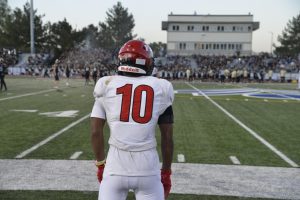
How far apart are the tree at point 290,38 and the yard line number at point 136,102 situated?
3549 inches

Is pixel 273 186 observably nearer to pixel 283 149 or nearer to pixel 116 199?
pixel 283 149

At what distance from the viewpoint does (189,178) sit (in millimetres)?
5898

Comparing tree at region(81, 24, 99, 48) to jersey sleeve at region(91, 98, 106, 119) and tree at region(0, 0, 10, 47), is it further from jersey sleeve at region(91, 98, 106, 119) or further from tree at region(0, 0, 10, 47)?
jersey sleeve at region(91, 98, 106, 119)

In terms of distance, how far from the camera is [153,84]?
9.46ft

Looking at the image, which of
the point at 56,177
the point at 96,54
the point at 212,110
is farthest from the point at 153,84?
the point at 96,54

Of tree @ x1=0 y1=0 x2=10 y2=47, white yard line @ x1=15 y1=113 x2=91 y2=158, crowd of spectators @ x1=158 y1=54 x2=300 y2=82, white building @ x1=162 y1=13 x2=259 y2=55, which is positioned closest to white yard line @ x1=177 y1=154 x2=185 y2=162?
white yard line @ x1=15 y1=113 x2=91 y2=158

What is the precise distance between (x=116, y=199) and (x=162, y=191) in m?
0.31

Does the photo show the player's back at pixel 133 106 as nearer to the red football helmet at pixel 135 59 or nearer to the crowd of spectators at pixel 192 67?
the red football helmet at pixel 135 59

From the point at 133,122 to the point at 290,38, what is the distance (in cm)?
9266

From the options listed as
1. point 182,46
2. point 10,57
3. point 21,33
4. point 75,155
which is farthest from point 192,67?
point 75,155

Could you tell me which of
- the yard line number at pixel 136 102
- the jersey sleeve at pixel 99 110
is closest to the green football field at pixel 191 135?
the jersey sleeve at pixel 99 110

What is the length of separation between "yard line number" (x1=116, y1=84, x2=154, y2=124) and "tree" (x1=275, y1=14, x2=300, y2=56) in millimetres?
90155

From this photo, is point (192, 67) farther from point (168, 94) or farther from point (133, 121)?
point (133, 121)

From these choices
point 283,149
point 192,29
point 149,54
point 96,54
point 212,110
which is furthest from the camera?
point 192,29
